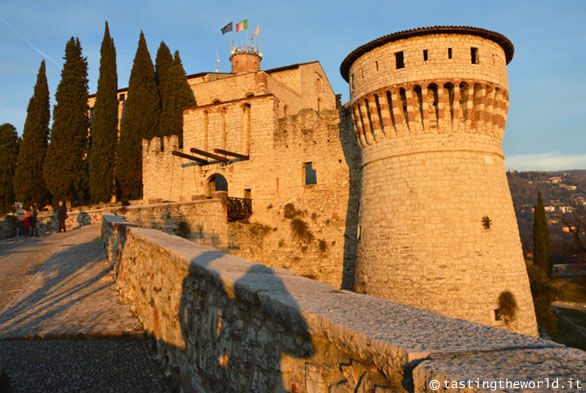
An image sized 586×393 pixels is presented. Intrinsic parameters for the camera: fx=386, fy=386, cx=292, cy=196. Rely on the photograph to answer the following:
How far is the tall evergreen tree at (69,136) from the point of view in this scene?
1057 inches

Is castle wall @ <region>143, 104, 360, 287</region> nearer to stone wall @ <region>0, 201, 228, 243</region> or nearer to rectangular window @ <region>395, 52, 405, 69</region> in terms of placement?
stone wall @ <region>0, 201, 228, 243</region>

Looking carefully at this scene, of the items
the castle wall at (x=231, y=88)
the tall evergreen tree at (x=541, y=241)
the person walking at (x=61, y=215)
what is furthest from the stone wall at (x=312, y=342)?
the tall evergreen tree at (x=541, y=241)

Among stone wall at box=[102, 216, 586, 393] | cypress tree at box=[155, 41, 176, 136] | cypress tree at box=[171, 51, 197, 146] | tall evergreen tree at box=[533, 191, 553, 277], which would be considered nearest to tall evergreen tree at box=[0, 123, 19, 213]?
cypress tree at box=[155, 41, 176, 136]

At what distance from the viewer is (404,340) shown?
6.41 feet

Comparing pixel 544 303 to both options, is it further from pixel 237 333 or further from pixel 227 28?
pixel 227 28

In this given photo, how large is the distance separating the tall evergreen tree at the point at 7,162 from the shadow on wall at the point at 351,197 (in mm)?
27645

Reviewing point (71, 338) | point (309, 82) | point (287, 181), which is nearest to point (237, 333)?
point (71, 338)

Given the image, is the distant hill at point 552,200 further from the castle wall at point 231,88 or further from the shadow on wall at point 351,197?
the castle wall at point 231,88

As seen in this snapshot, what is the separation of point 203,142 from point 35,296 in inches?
559

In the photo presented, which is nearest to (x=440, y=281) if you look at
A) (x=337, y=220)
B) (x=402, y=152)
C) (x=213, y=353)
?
(x=402, y=152)

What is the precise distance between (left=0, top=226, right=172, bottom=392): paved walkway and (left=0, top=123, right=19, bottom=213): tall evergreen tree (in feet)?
81.8

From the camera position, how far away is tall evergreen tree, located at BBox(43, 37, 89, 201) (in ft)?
88.1

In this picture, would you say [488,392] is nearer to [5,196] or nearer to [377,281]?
[377,281]

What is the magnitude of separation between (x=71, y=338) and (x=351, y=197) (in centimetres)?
1218
